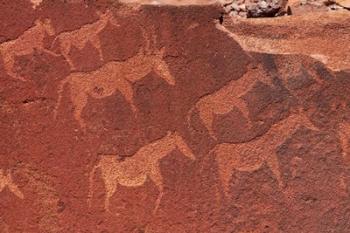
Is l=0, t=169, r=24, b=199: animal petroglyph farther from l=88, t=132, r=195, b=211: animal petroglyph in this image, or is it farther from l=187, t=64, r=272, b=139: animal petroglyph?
l=187, t=64, r=272, b=139: animal petroglyph

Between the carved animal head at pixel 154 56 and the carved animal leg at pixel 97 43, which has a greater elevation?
the carved animal leg at pixel 97 43

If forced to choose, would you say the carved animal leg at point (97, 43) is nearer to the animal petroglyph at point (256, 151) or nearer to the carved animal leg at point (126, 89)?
the carved animal leg at point (126, 89)

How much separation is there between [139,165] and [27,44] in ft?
1.40

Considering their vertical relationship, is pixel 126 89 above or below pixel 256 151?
above

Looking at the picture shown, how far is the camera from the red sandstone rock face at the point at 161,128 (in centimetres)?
158

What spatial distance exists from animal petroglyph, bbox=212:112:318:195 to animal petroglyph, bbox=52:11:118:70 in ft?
1.39

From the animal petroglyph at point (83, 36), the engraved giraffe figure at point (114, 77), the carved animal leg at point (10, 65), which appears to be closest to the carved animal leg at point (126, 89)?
the engraved giraffe figure at point (114, 77)

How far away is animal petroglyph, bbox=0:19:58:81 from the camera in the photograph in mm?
1629

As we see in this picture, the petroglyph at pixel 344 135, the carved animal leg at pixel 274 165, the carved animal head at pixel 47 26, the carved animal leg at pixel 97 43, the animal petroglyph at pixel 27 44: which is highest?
the carved animal head at pixel 47 26

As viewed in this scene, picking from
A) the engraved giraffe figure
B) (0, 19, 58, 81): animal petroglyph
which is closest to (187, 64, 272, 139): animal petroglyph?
the engraved giraffe figure

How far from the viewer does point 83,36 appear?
64.2 inches

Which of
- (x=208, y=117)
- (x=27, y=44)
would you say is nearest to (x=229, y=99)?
(x=208, y=117)

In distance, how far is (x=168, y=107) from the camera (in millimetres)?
1605

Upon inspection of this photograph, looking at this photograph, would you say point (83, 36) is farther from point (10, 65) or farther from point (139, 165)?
point (139, 165)
